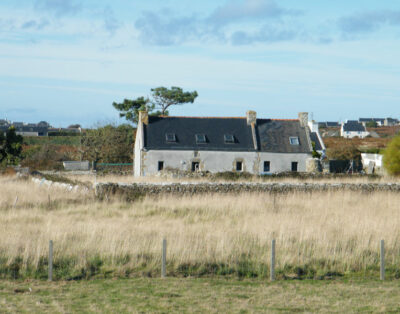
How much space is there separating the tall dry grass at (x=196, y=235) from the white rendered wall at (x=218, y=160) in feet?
63.2

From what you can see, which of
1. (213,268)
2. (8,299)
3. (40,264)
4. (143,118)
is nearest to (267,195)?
(213,268)

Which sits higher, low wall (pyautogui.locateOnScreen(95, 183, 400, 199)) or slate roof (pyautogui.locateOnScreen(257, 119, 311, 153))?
slate roof (pyautogui.locateOnScreen(257, 119, 311, 153))

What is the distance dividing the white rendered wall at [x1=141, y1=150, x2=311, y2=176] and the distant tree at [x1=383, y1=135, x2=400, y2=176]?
696cm

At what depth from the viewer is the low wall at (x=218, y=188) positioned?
24828 mm

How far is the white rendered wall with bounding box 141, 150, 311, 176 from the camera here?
4306 centimetres

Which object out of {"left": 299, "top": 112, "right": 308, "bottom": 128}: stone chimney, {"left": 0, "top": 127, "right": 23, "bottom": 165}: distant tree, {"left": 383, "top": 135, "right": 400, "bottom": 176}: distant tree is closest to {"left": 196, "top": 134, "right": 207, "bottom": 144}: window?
{"left": 299, "top": 112, "right": 308, "bottom": 128}: stone chimney

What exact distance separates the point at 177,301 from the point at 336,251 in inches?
217

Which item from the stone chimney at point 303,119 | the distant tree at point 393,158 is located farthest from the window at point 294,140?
the distant tree at point 393,158

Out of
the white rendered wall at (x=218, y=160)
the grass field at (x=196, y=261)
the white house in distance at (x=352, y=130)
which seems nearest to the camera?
the grass field at (x=196, y=261)

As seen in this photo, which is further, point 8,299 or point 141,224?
point 141,224

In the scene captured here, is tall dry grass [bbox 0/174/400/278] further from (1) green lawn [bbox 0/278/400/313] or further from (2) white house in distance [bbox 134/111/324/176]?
(2) white house in distance [bbox 134/111/324/176]

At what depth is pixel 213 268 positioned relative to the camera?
512 inches

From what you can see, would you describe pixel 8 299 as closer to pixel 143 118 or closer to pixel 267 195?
pixel 267 195

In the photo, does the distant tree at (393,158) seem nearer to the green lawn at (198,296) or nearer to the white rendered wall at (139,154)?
the white rendered wall at (139,154)
